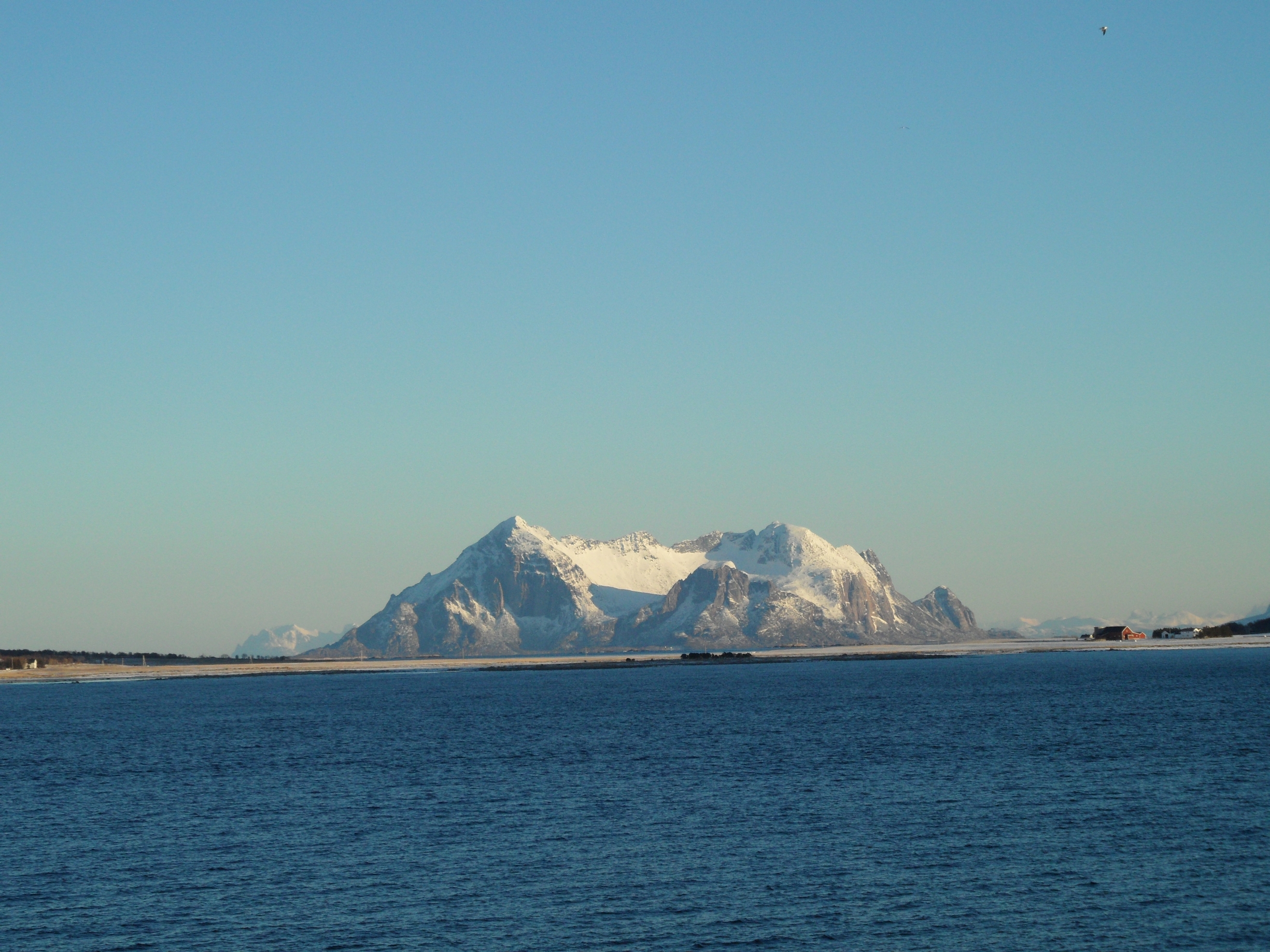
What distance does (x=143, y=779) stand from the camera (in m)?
86.4

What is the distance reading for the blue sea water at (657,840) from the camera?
43.2m

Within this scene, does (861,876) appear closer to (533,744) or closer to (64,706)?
(533,744)

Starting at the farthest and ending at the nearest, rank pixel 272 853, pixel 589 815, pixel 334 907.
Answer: pixel 589 815 → pixel 272 853 → pixel 334 907

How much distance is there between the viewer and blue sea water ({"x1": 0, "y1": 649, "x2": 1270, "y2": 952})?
43.2 meters

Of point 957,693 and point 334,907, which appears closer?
point 334,907

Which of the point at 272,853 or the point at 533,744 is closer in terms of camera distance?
the point at 272,853

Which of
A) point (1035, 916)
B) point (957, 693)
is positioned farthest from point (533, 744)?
point (957, 693)

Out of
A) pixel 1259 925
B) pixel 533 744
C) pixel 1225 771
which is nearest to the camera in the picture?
pixel 1259 925

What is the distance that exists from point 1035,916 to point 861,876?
8355mm

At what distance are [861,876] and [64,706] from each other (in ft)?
526

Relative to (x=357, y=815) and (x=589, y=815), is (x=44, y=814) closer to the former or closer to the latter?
(x=357, y=815)

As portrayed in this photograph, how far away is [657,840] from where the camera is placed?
58688 millimetres

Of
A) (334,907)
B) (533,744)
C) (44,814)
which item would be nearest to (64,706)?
(533,744)

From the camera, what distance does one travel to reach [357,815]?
2677 inches
